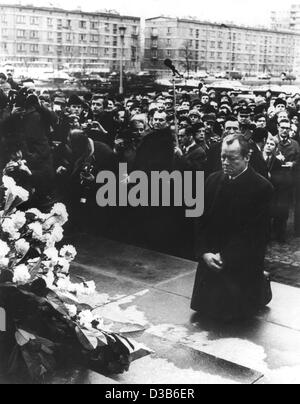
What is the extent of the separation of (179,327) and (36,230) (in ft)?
5.34

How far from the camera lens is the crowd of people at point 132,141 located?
21.2ft

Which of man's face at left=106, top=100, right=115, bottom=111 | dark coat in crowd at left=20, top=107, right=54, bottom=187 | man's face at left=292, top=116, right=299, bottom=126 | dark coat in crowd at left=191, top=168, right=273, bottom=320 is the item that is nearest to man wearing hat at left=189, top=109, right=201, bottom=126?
man's face at left=106, top=100, right=115, bottom=111

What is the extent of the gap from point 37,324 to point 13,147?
3.79m

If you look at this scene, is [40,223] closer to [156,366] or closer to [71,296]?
[71,296]

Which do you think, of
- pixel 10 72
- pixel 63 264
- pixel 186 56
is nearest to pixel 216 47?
pixel 186 56

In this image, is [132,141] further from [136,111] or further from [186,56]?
[186,56]

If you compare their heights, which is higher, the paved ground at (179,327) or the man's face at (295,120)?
the man's face at (295,120)

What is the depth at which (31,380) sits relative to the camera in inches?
131

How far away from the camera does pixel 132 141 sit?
7.23 metres

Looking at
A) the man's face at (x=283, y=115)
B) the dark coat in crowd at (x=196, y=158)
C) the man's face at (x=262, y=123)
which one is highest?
the man's face at (x=283, y=115)

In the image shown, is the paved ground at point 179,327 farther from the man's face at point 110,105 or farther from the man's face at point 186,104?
the man's face at point 110,105

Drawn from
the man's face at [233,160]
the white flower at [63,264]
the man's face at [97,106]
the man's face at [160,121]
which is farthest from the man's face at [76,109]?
the white flower at [63,264]

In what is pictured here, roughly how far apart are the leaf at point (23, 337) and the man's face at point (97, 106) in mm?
4314

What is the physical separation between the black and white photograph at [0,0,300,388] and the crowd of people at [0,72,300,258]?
2 centimetres
